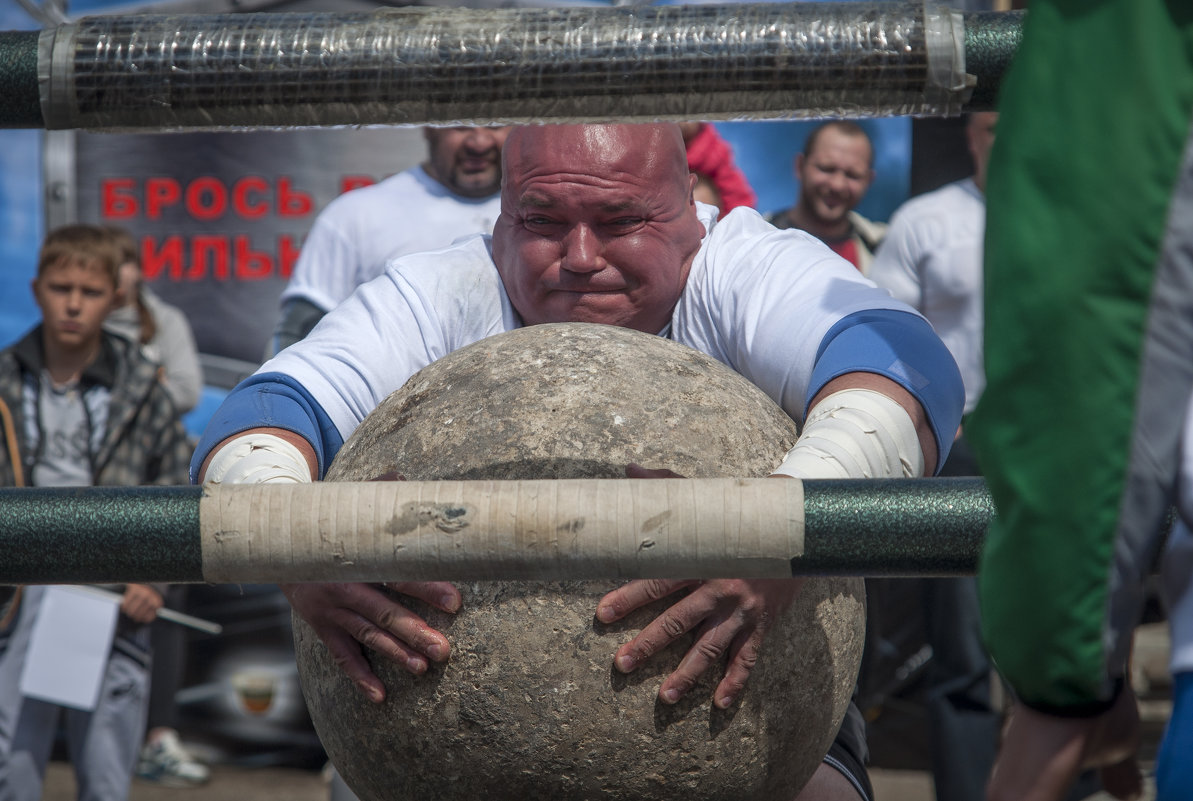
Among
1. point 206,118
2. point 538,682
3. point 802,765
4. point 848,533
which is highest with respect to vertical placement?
point 206,118

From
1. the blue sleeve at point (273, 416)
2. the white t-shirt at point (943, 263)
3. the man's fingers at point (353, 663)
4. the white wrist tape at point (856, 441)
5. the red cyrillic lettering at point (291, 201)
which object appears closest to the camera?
the white wrist tape at point (856, 441)

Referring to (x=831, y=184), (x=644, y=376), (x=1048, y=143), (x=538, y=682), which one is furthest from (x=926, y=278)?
(x=1048, y=143)

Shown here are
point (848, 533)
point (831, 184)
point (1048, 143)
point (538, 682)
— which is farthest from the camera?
point (831, 184)

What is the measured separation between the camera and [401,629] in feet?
5.88

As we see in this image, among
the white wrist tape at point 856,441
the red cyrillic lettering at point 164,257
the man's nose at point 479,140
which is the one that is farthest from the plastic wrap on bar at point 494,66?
the red cyrillic lettering at point 164,257

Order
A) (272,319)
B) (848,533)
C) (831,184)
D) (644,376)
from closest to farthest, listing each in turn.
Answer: (848,533) < (644,376) < (831,184) < (272,319)

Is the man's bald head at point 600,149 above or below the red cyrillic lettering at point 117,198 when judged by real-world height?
above

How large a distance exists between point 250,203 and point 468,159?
1467mm

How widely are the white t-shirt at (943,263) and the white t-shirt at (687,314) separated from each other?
2.13 meters

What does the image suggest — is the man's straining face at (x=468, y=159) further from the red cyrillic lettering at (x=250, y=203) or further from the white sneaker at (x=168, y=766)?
the white sneaker at (x=168, y=766)

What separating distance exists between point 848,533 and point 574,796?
615mm

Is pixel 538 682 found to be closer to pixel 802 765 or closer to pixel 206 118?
pixel 802 765

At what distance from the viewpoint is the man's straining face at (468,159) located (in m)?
4.55

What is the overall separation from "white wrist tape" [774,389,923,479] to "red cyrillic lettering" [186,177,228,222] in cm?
418
